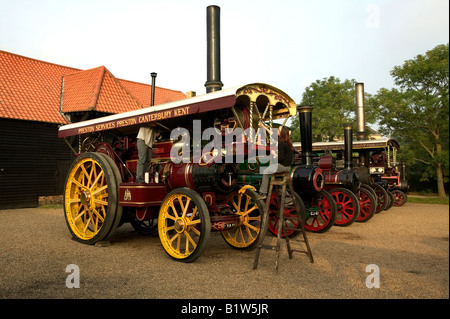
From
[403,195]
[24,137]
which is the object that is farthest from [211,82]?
[403,195]

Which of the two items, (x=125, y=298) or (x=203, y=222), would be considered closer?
(x=125, y=298)

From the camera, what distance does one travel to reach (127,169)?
5.98m

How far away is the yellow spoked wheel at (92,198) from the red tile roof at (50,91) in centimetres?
738

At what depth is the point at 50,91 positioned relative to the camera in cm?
1391

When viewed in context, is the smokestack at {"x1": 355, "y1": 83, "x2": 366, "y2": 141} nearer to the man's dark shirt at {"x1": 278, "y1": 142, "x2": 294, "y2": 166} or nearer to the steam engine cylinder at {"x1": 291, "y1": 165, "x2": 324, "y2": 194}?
the steam engine cylinder at {"x1": 291, "y1": 165, "x2": 324, "y2": 194}

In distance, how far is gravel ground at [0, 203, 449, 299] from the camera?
11.0 ft

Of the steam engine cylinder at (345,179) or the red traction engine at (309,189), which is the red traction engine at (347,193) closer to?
the steam engine cylinder at (345,179)

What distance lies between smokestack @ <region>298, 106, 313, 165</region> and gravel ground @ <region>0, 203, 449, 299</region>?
57.9 inches

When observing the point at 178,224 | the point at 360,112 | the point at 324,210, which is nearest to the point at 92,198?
the point at 178,224

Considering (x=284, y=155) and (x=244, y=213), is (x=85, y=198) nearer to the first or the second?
(x=244, y=213)

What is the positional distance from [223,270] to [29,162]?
10990 mm

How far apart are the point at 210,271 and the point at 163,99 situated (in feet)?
51.3

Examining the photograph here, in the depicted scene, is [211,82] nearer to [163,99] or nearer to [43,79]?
[43,79]

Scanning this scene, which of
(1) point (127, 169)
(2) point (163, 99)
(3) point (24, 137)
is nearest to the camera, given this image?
(1) point (127, 169)
